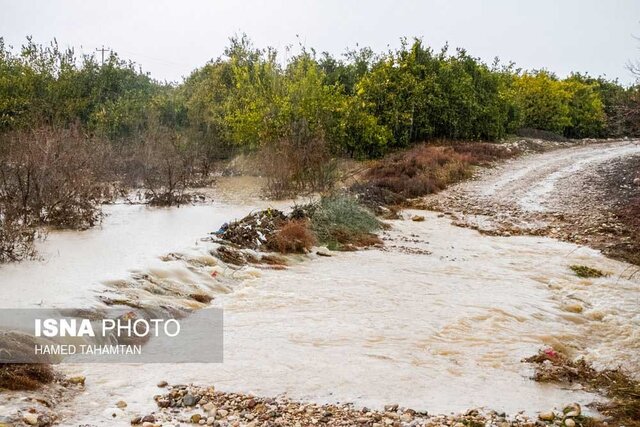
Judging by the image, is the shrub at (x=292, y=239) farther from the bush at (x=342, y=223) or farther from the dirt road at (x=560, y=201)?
the dirt road at (x=560, y=201)

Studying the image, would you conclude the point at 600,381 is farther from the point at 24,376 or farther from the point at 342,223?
the point at 342,223

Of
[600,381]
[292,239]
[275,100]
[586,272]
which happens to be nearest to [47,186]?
[292,239]

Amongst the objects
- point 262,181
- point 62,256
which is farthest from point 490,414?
point 262,181

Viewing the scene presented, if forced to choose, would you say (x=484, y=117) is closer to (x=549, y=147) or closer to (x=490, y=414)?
(x=549, y=147)

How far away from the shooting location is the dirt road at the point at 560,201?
48.6 ft

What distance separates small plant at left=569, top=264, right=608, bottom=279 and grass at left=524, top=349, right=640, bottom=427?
4614 millimetres

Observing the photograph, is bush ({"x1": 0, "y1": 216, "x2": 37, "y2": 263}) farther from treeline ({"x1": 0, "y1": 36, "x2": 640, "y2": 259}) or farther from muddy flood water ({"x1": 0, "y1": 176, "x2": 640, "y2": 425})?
treeline ({"x1": 0, "y1": 36, "x2": 640, "y2": 259})

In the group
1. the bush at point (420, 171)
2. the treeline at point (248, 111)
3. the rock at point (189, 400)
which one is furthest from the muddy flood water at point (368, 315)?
the bush at point (420, 171)

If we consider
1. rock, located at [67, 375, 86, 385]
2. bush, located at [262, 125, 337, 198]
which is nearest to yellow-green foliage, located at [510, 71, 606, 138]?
bush, located at [262, 125, 337, 198]

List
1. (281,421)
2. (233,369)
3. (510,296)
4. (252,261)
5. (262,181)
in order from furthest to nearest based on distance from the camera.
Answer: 1. (262,181)
2. (252,261)
3. (510,296)
4. (233,369)
5. (281,421)

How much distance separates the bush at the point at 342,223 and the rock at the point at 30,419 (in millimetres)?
8572

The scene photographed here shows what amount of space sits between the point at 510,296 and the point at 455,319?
5.73 ft

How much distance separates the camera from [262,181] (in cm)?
2306

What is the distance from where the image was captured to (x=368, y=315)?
8320 millimetres
